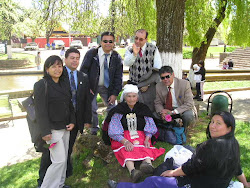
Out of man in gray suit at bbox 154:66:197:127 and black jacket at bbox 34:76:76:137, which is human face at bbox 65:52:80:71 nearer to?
black jacket at bbox 34:76:76:137

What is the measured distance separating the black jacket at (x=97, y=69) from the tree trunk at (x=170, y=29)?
3.97 ft

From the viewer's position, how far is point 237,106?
29.9 ft

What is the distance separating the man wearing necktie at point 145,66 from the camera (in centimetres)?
477

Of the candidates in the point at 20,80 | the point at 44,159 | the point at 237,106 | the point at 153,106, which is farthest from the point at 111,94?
the point at 20,80

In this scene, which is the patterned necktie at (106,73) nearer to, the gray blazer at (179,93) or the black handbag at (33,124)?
the gray blazer at (179,93)

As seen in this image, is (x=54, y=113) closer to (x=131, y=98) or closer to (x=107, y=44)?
(x=131, y=98)

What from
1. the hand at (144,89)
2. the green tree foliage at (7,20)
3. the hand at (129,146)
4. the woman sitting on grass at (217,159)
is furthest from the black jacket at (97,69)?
Answer: the green tree foliage at (7,20)

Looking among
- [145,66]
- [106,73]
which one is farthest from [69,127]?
[145,66]

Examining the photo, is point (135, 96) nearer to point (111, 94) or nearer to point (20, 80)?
point (111, 94)

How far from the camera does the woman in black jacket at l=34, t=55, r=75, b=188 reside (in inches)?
128

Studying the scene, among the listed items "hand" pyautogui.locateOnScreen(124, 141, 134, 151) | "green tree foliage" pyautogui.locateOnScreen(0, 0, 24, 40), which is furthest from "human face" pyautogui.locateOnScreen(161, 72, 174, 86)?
"green tree foliage" pyautogui.locateOnScreen(0, 0, 24, 40)

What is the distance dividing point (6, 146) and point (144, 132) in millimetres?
4266

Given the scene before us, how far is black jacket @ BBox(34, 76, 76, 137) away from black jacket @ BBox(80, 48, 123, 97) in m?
1.25

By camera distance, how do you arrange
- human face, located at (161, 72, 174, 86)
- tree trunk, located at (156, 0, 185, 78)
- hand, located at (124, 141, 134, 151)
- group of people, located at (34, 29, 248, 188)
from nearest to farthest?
1. group of people, located at (34, 29, 248, 188)
2. hand, located at (124, 141, 134, 151)
3. human face, located at (161, 72, 174, 86)
4. tree trunk, located at (156, 0, 185, 78)
